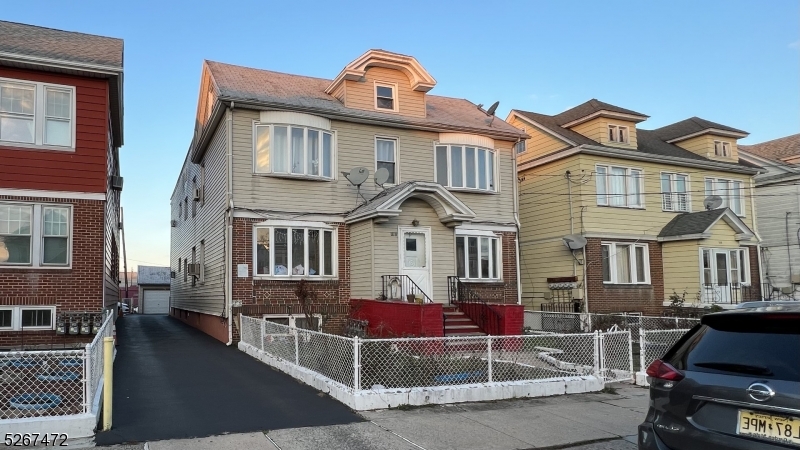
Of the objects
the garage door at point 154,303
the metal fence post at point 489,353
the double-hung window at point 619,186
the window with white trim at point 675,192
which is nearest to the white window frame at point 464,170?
the double-hung window at point 619,186

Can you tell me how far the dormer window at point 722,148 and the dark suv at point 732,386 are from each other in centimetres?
2595

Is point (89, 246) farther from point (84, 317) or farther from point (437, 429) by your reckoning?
point (437, 429)

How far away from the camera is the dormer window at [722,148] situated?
27364 millimetres

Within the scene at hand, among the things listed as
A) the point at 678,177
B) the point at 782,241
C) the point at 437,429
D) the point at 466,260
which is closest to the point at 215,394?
the point at 437,429

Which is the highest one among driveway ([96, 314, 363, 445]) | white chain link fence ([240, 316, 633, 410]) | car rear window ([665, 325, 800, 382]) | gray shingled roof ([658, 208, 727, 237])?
gray shingled roof ([658, 208, 727, 237])

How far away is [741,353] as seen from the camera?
4074mm

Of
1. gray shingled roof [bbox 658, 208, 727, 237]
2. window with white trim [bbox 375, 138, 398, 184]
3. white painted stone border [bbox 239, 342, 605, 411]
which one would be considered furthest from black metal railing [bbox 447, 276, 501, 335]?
gray shingled roof [bbox 658, 208, 727, 237]

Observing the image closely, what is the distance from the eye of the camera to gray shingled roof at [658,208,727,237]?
77.6 ft

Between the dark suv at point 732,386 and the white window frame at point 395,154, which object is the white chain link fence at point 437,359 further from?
the white window frame at point 395,154

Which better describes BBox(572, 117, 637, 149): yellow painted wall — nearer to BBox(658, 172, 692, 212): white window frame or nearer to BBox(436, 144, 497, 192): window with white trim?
BBox(658, 172, 692, 212): white window frame

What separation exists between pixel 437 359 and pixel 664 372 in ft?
20.3

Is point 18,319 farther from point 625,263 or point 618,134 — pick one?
point 618,134

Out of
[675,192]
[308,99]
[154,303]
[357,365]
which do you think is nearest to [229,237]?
[308,99]

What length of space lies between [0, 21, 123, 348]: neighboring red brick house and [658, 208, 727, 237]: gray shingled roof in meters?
20.4
